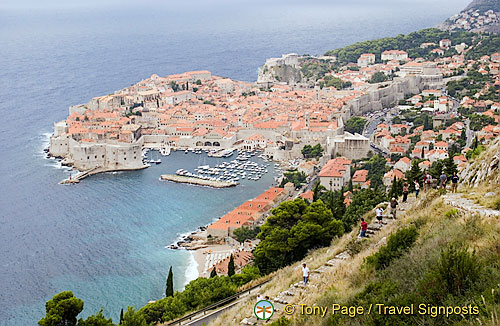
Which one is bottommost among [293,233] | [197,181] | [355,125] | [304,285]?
[197,181]

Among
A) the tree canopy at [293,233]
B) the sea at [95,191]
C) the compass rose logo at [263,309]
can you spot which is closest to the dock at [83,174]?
the sea at [95,191]

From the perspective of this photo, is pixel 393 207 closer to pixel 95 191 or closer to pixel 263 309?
pixel 263 309

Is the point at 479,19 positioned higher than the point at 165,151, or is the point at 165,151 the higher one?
the point at 479,19

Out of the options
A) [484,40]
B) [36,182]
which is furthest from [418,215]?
[484,40]

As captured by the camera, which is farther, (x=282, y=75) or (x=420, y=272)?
(x=282, y=75)

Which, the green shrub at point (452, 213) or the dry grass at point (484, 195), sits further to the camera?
the green shrub at point (452, 213)

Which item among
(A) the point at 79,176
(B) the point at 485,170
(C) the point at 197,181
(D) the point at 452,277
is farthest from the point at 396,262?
(A) the point at 79,176

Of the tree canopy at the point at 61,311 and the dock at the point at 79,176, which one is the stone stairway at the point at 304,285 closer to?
the tree canopy at the point at 61,311
